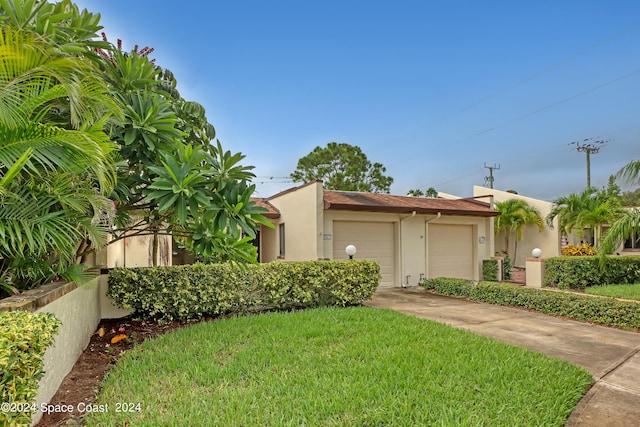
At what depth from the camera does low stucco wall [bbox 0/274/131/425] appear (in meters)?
3.36

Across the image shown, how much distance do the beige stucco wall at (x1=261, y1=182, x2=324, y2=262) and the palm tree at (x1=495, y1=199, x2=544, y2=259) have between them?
524 inches

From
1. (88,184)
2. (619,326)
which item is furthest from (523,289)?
(88,184)

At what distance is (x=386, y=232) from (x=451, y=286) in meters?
3.05

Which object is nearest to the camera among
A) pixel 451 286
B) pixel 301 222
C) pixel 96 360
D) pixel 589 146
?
pixel 96 360

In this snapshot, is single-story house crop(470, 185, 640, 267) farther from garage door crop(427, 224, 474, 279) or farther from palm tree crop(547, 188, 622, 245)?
garage door crop(427, 224, 474, 279)

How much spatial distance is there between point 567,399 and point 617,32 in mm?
15799

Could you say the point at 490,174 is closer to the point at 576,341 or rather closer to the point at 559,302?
the point at 559,302

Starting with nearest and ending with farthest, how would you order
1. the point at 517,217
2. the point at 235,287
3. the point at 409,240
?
the point at 235,287, the point at 409,240, the point at 517,217

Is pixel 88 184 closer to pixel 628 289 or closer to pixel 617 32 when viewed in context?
pixel 628 289

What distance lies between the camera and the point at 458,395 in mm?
3645

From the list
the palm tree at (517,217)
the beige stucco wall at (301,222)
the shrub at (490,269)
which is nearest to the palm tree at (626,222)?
the shrub at (490,269)

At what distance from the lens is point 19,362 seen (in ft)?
7.22

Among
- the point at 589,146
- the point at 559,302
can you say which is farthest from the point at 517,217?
the point at 589,146

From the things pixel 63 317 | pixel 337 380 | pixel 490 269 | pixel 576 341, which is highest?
pixel 63 317
